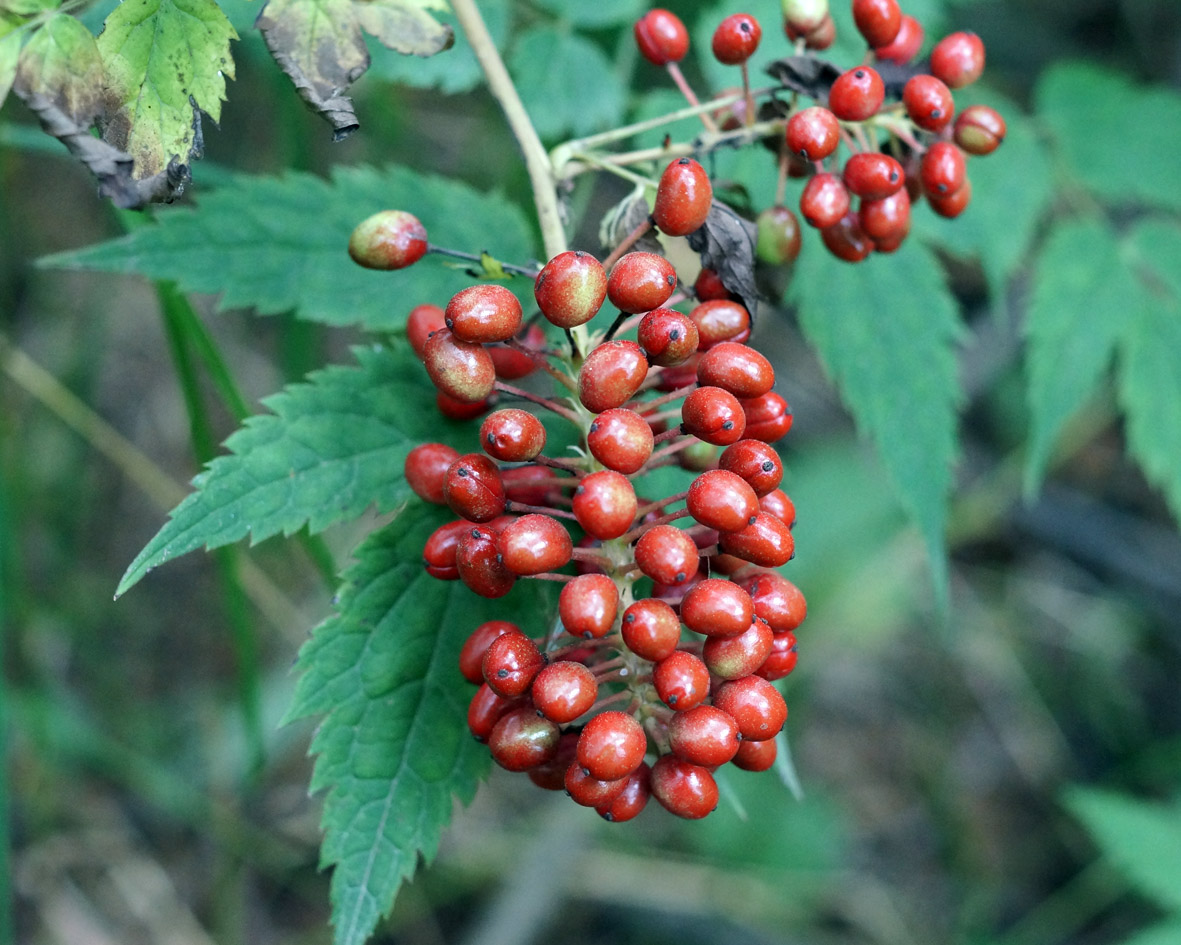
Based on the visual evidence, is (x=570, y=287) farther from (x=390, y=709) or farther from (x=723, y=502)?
(x=390, y=709)

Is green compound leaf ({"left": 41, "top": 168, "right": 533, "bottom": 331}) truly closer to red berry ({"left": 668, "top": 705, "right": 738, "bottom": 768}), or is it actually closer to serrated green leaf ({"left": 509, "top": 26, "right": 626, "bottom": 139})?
serrated green leaf ({"left": 509, "top": 26, "right": 626, "bottom": 139})

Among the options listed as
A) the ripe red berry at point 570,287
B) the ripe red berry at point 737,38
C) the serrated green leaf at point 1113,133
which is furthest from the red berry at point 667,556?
the serrated green leaf at point 1113,133

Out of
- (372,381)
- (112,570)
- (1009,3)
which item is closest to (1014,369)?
(1009,3)

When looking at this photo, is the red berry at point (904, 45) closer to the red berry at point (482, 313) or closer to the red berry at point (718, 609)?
the red berry at point (482, 313)

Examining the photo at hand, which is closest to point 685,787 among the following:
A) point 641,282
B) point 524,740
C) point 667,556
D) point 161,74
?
point 524,740

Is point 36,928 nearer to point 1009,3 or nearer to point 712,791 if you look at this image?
point 712,791

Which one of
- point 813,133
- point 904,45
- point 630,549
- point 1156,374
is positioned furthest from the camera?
point 1156,374

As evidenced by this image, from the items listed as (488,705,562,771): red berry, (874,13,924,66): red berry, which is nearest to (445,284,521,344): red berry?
(488,705,562,771): red berry
